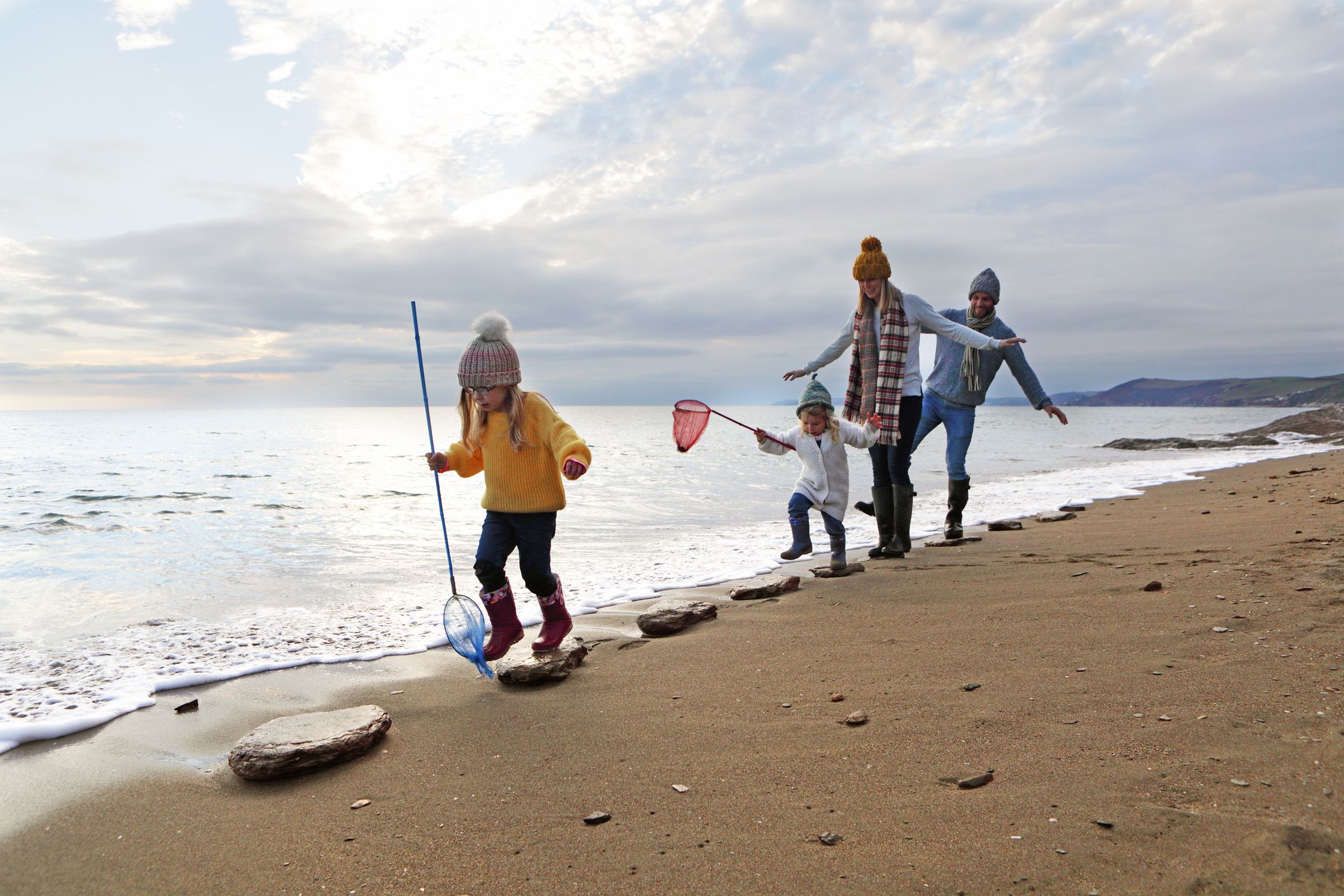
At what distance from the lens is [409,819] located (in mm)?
2289

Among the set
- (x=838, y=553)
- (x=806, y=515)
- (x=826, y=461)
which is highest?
(x=826, y=461)

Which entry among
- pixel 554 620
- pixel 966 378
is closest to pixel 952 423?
pixel 966 378

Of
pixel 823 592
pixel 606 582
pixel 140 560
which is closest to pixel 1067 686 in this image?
pixel 823 592

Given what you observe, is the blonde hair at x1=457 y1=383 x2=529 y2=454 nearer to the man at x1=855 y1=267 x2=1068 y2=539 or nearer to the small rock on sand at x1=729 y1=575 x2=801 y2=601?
the small rock on sand at x1=729 y1=575 x2=801 y2=601

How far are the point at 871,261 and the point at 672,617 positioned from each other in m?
3.22

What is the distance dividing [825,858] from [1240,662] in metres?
1.92

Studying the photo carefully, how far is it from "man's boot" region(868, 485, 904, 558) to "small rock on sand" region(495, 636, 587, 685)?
3359 millimetres

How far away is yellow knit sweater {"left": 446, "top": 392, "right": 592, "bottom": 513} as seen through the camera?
3.97m

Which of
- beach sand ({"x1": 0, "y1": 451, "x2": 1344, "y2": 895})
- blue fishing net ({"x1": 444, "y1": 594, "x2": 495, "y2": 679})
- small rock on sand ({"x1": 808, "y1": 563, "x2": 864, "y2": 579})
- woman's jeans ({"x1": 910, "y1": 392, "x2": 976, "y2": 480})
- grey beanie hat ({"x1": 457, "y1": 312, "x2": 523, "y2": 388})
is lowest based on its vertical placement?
small rock on sand ({"x1": 808, "y1": 563, "x2": 864, "y2": 579})

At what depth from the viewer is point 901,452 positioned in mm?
6074

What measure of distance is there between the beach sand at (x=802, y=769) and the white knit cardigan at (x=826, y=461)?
5.86 ft

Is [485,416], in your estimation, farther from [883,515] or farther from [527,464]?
[883,515]

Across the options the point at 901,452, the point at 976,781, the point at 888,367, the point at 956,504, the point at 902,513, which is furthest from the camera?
the point at 956,504

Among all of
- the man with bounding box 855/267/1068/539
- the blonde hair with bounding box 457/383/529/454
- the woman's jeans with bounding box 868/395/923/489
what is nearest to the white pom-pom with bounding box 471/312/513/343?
the blonde hair with bounding box 457/383/529/454
